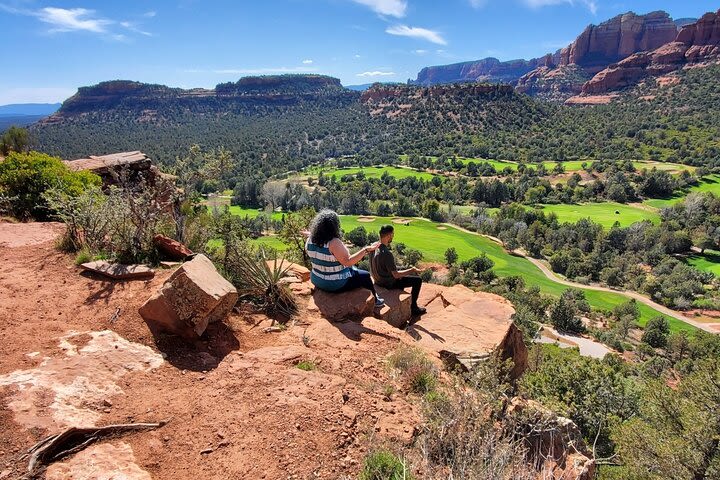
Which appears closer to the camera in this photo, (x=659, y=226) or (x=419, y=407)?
(x=419, y=407)

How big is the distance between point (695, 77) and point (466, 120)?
5258cm

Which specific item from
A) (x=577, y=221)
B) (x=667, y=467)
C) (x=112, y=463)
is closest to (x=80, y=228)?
(x=112, y=463)

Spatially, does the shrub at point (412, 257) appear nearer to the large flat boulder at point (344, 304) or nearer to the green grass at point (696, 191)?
the large flat boulder at point (344, 304)

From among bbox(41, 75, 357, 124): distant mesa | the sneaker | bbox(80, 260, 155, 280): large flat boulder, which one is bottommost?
the sneaker

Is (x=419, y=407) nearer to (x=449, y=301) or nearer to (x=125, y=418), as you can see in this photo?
(x=125, y=418)

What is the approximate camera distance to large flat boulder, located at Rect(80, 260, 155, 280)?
5.80 meters

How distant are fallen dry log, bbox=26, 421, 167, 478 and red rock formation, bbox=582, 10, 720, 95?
145 metres

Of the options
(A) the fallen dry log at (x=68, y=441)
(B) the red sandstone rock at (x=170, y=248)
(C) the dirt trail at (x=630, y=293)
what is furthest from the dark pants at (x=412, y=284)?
(C) the dirt trail at (x=630, y=293)

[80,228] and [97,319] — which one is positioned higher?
[80,228]

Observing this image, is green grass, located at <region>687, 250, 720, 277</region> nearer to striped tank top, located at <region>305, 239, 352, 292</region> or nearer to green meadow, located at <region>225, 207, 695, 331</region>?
green meadow, located at <region>225, 207, 695, 331</region>

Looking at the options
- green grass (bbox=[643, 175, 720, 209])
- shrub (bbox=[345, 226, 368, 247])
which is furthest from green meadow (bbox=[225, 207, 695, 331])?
green grass (bbox=[643, 175, 720, 209])

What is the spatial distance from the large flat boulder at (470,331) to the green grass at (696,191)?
65.6 meters

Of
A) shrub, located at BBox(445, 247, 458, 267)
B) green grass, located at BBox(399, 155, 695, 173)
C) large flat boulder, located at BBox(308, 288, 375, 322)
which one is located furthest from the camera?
green grass, located at BBox(399, 155, 695, 173)

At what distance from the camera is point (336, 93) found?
146 meters
